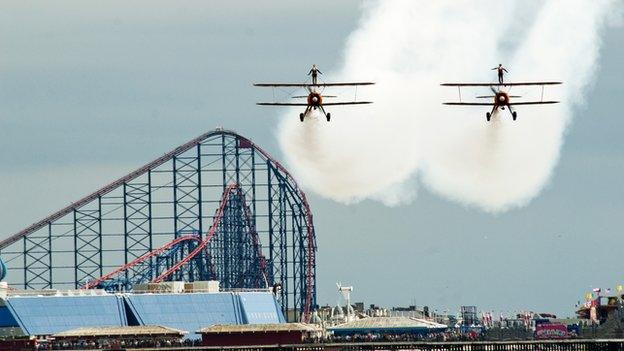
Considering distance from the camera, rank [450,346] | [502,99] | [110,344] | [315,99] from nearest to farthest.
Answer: [315,99] < [502,99] < [450,346] < [110,344]

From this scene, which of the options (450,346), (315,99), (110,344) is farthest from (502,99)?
(110,344)

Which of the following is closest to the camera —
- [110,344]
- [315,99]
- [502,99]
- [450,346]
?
[315,99]

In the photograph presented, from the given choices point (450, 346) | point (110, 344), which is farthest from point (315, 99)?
point (110, 344)

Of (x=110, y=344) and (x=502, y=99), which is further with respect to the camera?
(x=110, y=344)

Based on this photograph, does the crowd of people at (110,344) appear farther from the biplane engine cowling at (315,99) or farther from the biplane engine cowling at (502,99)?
the biplane engine cowling at (502,99)

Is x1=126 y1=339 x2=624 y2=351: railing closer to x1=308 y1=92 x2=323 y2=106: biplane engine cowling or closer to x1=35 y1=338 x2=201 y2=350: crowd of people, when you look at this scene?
x1=35 y1=338 x2=201 y2=350: crowd of people

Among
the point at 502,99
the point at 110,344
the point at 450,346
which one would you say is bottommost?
the point at 450,346

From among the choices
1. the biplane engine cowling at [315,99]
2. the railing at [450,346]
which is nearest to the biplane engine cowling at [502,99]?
the biplane engine cowling at [315,99]

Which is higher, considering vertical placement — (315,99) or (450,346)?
(315,99)

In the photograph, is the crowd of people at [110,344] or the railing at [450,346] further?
the crowd of people at [110,344]

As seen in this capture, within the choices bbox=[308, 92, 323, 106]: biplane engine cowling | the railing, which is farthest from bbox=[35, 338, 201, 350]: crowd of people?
bbox=[308, 92, 323, 106]: biplane engine cowling

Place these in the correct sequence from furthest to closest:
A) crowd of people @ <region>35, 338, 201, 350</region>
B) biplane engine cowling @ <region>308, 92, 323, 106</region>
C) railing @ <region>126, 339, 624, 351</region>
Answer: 1. crowd of people @ <region>35, 338, 201, 350</region>
2. railing @ <region>126, 339, 624, 351</region>
3. biplane engine cowling @ <region>308, 92, 323, 106</region>

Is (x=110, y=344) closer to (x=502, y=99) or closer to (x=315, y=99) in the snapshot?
(x=315, y=99)

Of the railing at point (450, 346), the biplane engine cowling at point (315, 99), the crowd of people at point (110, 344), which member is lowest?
the railing at point (450, 346)
